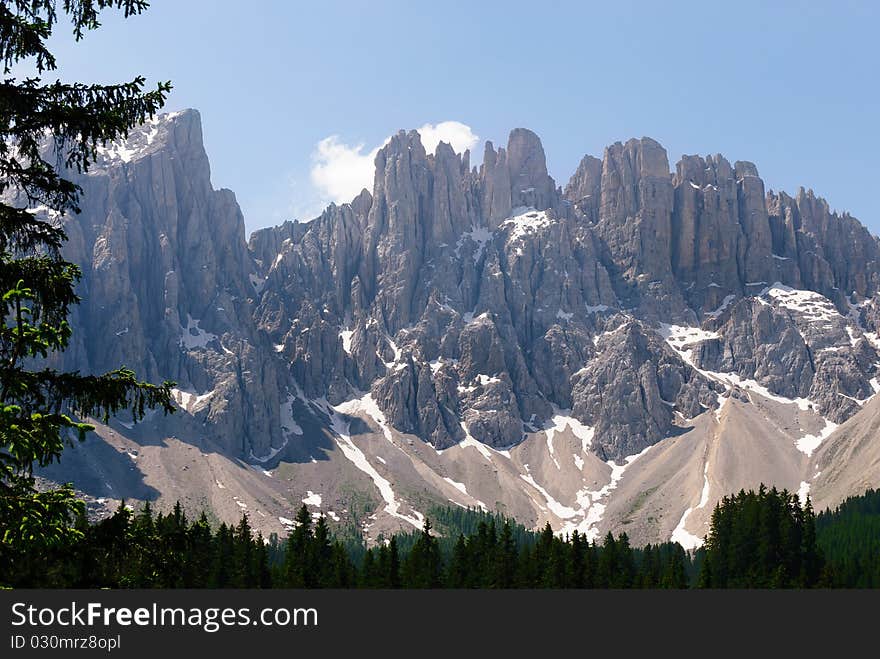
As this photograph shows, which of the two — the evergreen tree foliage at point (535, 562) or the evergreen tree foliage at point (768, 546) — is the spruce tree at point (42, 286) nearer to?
the evergreen tree foliage at point (535, 562)

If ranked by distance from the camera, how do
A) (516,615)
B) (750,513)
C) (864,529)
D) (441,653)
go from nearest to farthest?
(441,653) → (516,615) → (750,513) → (864,529)

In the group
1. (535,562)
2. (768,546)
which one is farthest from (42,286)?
(768,546)

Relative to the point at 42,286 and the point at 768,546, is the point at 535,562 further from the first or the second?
the point at 42,286

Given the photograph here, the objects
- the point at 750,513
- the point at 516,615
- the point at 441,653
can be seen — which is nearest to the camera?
the point at 441,653

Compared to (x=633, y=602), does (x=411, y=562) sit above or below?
above

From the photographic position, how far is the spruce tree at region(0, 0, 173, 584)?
1538cm

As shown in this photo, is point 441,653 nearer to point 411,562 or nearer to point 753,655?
point 753,655

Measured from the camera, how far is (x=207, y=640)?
15117 millimetres

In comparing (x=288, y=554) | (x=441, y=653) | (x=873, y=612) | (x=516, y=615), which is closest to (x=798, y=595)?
(x=873, y=612)

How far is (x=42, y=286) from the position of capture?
55.5ft

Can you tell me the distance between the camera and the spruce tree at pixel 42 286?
50.4 ft

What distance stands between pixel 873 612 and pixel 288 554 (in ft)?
258

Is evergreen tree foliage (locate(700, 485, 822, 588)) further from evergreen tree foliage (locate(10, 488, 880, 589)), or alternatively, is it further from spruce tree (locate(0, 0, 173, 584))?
spruce tree (locate(0, 0, 173, 584))

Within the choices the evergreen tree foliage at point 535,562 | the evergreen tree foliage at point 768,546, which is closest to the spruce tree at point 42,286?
the evergreen tree foliage at point 535,562
